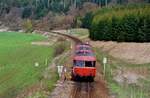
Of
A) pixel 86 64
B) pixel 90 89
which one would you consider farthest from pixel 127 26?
pixel 90 89

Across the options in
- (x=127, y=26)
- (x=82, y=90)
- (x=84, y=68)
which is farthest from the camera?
(x=127, y=26)

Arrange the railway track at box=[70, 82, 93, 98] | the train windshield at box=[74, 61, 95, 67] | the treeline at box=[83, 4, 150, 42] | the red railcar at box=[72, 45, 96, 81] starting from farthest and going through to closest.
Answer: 1. the treeline at box=[83, 4, 150, 42]
2. the train windshield at box=[74, 61, 95, 67]
3. the red railcar at box=[72, 45, 96, 81]
4. the railway track at box=[70, 82, 93, 98]

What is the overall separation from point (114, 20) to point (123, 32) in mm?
6591

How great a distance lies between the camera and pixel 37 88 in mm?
34844

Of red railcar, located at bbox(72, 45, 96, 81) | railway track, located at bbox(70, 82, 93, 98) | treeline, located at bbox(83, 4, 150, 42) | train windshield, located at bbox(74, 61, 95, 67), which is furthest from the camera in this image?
treeline, located at bbox(83, 4, 150, 42)

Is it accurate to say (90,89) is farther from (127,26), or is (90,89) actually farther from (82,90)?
(127,26)

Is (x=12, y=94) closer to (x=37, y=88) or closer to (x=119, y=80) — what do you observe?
(x=37, y=88)

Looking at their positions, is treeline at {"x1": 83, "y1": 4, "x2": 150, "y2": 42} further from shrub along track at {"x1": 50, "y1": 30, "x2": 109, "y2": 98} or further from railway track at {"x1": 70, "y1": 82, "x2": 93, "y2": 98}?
railway track at {"x1": 70, "y1": 82, "x2": 93, "y2": 98}

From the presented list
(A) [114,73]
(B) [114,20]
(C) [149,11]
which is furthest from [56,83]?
(B) [114,20]

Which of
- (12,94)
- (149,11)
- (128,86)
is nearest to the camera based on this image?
(128,86)

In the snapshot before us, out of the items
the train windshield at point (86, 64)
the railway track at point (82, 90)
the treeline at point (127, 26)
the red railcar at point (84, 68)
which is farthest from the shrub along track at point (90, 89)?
the treeline at point (127, 26)

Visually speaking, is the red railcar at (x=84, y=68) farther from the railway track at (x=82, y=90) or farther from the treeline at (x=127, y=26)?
the treeline at (x=127, y=26)

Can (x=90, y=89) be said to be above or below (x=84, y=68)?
below

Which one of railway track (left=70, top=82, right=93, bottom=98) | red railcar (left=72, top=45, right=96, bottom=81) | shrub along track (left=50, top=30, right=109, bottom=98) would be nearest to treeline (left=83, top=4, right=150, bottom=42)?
shrub along track (left=50, top=30, right=109, bottom=98)
